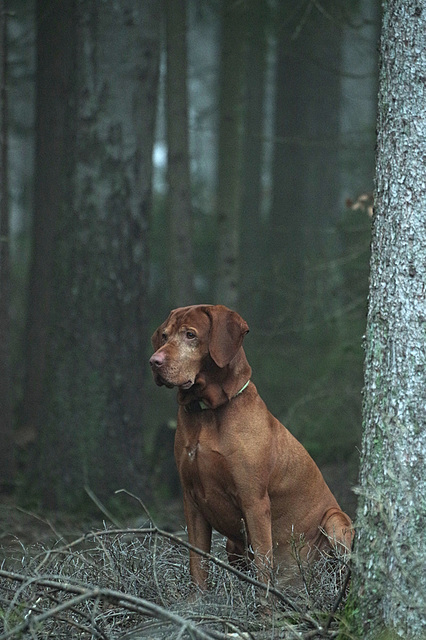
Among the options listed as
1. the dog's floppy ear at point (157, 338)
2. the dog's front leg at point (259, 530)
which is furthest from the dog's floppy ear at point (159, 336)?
the dog's front leg at point (259, 530)

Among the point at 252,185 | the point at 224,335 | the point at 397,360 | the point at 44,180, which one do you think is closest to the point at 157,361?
the point at 224,335

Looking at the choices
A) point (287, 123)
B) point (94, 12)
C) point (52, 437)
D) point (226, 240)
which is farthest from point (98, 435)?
point (287, 123)

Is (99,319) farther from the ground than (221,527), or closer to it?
farther from the ground

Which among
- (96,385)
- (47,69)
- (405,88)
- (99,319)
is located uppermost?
(47,69)

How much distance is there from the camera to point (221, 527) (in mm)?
4562

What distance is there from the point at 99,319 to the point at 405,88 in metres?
4.84

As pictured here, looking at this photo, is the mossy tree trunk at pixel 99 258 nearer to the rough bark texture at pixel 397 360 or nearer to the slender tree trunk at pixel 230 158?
the slender tree trunk at pixel 230 158

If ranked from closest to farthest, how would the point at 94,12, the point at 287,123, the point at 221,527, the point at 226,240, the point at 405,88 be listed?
1. the point at 405,88
2. the point at 221,527
3. the point at 94,12
4. the point at 226,240
5. the point at 287,123

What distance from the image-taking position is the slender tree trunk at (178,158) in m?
9.05

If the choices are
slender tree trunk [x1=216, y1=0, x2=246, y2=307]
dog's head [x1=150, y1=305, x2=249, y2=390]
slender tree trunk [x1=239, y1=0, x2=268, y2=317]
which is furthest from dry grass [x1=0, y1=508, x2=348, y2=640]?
slender tree trunk [x1=239, y1=0, x2=268, y2=317]

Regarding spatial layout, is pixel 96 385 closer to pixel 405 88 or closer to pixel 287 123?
pixel 405 88

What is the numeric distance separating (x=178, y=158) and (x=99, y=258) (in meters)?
1.84

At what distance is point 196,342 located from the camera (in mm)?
4352

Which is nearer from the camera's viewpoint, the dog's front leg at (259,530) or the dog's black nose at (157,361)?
the dog's black nose at (157,361)
